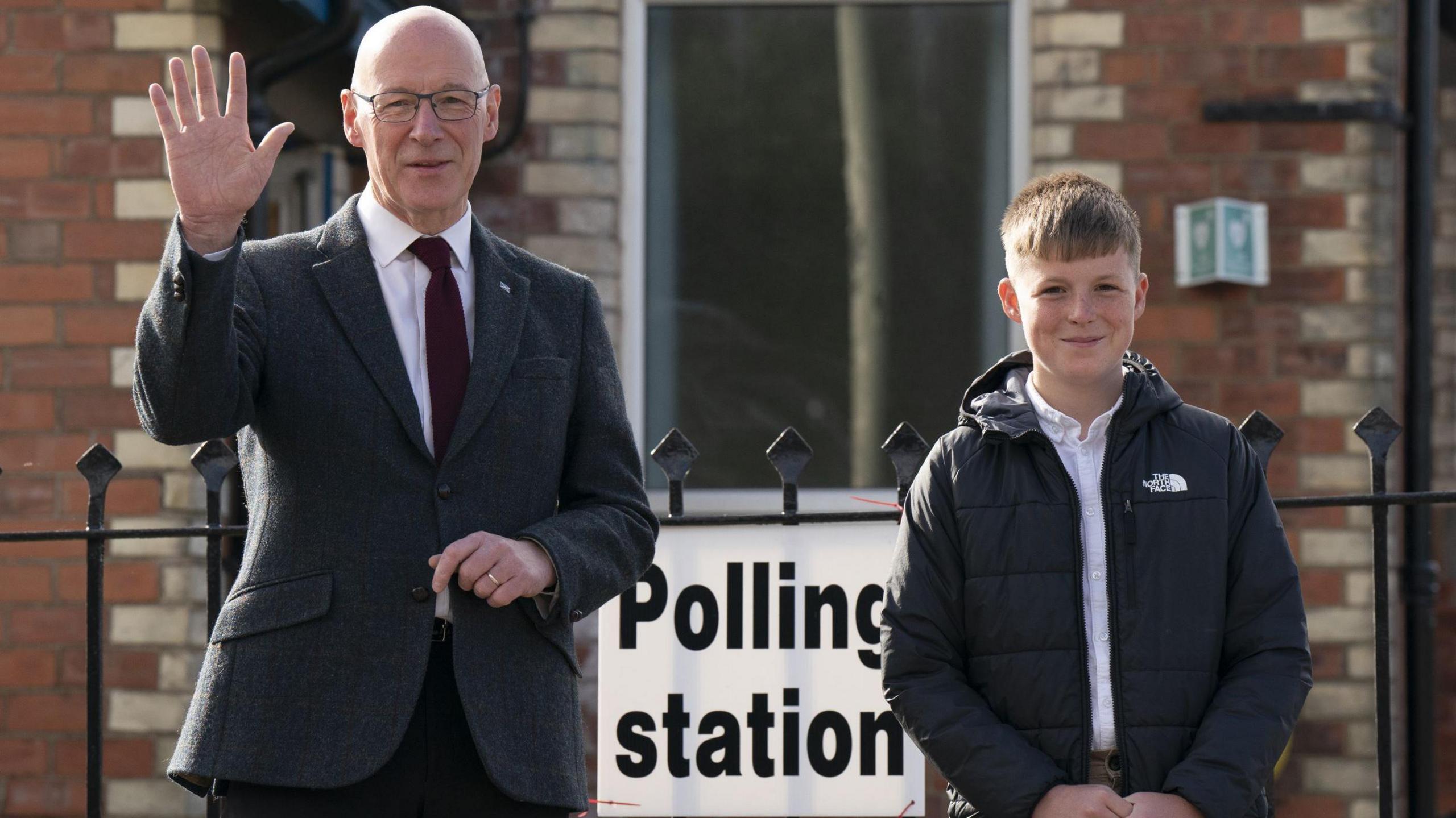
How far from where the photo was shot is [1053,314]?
2287 millimetres

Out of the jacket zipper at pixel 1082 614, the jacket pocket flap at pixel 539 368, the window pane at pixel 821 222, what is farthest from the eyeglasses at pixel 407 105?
the window pane at pixel 821 222

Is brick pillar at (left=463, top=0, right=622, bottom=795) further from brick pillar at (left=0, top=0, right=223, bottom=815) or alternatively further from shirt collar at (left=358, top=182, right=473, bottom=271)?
shirt collar at (left=358, top=182, right=473, bottom=271)

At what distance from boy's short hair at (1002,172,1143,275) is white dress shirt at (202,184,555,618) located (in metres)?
0.85

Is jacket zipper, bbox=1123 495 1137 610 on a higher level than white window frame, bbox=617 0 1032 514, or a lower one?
lower

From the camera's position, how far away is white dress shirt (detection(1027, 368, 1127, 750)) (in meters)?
2.18

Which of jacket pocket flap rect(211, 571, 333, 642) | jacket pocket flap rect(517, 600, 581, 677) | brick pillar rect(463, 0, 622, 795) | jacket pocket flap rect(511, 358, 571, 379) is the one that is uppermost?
brick pillar rect(463, 0, 622, 795)

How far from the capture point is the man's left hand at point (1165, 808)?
6.73 ft

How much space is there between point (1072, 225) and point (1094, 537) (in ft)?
1.58

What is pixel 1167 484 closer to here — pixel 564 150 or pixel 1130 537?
pixel 1130 537

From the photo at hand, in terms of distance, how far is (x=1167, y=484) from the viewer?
7.32 feet

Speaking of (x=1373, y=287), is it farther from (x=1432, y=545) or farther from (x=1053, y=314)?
(x=1053, y=314)

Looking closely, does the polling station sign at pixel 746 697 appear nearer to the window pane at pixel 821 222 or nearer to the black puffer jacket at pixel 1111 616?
the black puffer jacket at pixel 1111 616

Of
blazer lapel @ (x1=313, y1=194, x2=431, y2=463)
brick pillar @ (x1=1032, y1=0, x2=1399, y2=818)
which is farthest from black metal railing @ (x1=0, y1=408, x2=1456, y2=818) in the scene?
brick pillar @ (x1=1032, y1=0, x2=1399, y2=818)

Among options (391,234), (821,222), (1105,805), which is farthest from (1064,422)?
(821,222)
